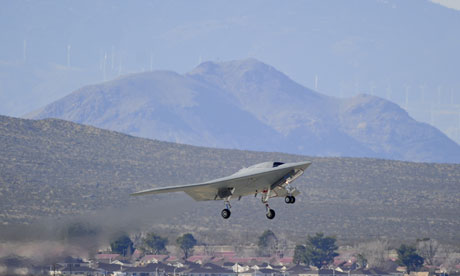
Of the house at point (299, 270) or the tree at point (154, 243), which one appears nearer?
the house at point (299, 270)

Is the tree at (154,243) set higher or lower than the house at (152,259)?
higher

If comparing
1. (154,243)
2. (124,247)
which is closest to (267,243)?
(154,243)

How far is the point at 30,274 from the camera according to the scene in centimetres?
9281

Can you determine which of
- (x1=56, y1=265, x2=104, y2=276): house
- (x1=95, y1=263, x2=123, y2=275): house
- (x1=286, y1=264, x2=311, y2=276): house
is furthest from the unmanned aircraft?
(x1=286, y1=264, x2=311, y2=276): house

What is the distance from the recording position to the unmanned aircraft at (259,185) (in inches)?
2522

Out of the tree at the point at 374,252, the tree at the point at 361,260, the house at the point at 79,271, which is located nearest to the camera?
the house at the point at 79,271

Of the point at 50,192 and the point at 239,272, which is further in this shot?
the point at 50,192

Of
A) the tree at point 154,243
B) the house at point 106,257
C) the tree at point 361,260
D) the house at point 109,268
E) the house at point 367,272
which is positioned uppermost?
the tree at point 154,243

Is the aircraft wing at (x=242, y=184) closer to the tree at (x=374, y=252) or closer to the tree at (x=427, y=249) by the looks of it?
the tree at (x=374, y=252)

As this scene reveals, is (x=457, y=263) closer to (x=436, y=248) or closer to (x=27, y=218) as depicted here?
(x=436, y=248)

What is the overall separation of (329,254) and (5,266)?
102m

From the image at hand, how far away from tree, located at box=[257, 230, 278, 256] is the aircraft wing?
11817 centimetres

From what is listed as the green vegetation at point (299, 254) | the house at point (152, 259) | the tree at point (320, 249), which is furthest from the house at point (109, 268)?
the tree at point (320, 249)

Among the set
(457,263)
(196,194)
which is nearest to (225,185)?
(196,194)
